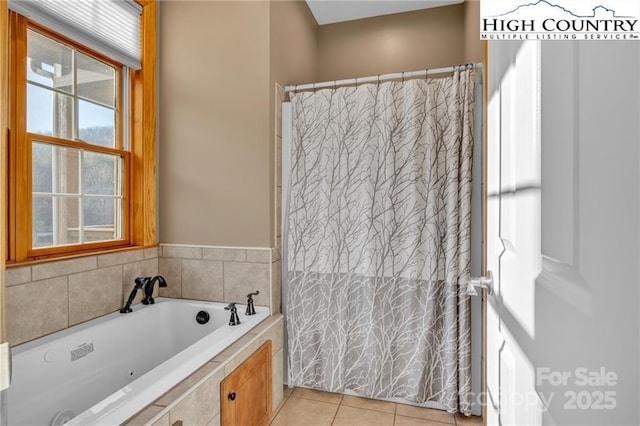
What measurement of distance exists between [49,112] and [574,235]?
91.0 inches

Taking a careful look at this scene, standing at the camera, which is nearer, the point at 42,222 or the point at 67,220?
the point at 42,222

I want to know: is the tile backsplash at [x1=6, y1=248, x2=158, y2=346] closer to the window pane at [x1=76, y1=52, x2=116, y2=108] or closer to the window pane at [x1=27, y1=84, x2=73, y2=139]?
the window pane at [x1=27, y1=84, x2=73, y2=139]

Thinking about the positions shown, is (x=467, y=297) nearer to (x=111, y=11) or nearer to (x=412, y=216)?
(x=412, y=216)

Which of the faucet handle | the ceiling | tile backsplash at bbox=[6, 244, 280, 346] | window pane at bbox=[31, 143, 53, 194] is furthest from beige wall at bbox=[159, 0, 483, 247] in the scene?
window pane at bbox=[31, 143, 53, 194]

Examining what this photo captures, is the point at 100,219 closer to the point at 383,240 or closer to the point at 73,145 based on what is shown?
the point at 73,145

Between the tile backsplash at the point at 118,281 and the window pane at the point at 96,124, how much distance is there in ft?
2.37

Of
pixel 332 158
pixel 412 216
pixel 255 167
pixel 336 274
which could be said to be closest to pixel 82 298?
pixel 255 167

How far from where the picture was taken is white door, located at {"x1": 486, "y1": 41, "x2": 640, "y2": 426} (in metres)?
0.43

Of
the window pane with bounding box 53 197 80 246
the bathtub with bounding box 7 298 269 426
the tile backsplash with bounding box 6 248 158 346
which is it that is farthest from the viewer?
the window pane with bounding box 53 197 80 246

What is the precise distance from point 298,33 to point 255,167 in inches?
49.6

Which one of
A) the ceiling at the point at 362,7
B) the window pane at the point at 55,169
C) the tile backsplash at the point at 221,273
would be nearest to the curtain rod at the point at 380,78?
the ceiling at the point at 362,7

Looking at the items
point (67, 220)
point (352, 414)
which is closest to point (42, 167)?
point (67, 220)

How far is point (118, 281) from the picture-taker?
2053 mm

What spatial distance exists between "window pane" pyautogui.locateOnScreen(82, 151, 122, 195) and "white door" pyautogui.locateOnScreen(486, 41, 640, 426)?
87.1 inches
